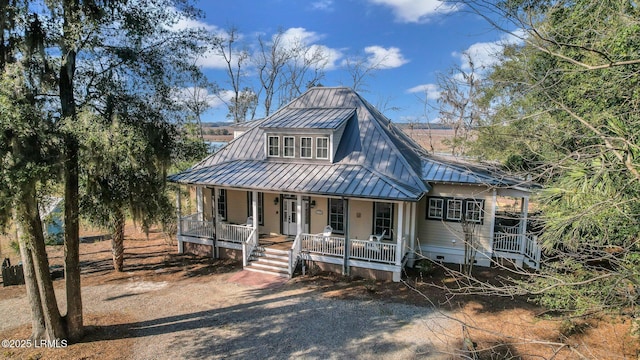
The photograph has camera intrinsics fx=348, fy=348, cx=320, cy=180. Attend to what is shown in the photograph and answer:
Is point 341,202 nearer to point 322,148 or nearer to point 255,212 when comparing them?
point 322,148

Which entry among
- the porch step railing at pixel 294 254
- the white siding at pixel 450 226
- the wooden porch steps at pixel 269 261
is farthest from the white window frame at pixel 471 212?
the wooden porch steps at pixel 269 261

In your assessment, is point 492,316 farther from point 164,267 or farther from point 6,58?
point 6,58

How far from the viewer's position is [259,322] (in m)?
9.73

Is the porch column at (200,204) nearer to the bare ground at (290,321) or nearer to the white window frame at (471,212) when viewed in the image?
the bare ground at (290,321)

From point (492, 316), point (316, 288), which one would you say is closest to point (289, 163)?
point (316, 288)

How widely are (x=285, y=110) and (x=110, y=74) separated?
8.83 m

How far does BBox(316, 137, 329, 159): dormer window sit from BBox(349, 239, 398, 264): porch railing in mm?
3887

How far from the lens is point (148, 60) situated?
30.3 ft

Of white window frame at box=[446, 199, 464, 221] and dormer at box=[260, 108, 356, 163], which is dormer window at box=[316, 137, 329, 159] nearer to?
dormer at box=[260, 108, 356, 163]

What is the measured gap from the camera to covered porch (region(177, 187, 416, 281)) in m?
12.5

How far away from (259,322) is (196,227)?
23.3ft

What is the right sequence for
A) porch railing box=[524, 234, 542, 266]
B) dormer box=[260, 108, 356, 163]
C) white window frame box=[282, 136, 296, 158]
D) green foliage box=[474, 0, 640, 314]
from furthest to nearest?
white window frame box=[282, 136, 296, 158]
dormer box=[260, 108, 356, 163]
porch railing box=[524, 234, 542, 266]
green foliage box=[474, 0, 640, 314]

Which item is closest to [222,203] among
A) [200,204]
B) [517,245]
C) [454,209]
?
[200,204]

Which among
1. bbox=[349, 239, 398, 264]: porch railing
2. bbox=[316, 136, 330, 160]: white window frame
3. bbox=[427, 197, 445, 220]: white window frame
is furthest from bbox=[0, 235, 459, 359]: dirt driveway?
bbox=[316, 136, 330, 160]: white window frame
